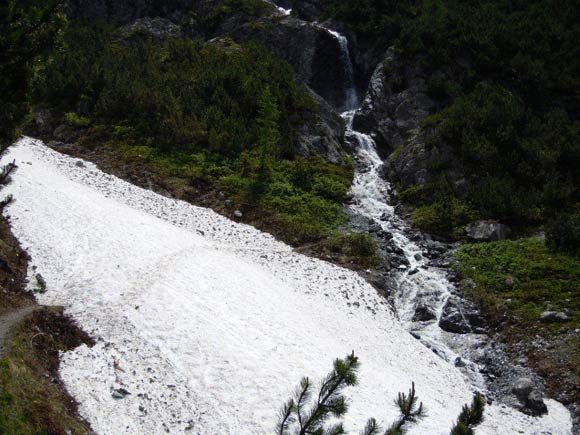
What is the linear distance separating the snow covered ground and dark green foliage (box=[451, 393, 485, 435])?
20.4 ft

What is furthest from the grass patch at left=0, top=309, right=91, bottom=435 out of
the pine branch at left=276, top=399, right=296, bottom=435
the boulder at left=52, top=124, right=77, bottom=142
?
the boulder at left=52, top=124, right=77, bottom=142

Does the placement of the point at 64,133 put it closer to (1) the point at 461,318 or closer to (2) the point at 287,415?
(1) the point at 461,318

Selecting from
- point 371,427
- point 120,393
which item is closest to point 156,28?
point 120,393

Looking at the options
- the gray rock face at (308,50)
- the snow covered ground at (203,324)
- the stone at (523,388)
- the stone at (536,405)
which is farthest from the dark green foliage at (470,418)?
the gray rock face at (308,50)

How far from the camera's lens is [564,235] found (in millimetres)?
22797

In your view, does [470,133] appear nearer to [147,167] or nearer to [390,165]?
[390,165]

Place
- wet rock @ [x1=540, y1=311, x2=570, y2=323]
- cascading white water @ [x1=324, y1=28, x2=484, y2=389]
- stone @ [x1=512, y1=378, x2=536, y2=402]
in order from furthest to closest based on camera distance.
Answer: cascading white water @ [x1=324, y1=28, x2=484, y2=389] → wet rock @ [x1=540, y1=311, x2=570, y2=323] → stone @ [x1=512, y1=378, x2=536, y2=402]

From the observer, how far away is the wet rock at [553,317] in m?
18.5

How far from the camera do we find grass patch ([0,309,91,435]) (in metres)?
8.84

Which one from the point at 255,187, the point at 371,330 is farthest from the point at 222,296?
the point at 255,187

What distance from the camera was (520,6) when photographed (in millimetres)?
50219

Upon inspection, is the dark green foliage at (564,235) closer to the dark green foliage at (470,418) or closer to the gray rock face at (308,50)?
the dark green foliage at (470,418)

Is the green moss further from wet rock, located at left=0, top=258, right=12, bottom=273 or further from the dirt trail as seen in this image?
wet rock, located at left=0, top=258, right=12, bottom=273

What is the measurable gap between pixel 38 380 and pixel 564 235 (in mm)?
22602
